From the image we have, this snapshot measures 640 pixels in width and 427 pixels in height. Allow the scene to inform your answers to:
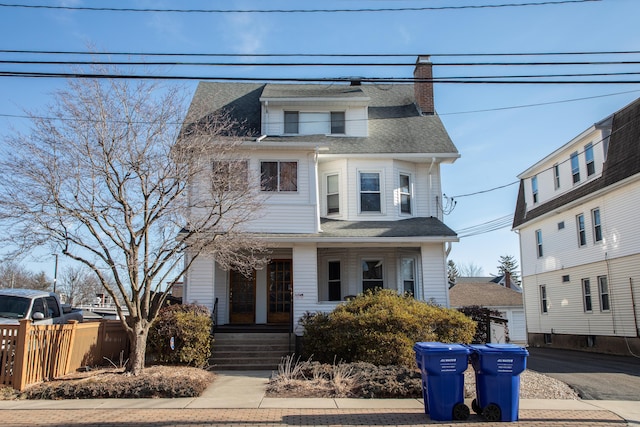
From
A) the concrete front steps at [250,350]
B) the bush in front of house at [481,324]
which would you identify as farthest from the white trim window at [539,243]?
Answer: the concrete front steps at [250,350]

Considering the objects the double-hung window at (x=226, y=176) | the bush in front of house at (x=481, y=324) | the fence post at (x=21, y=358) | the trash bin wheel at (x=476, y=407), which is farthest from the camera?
the bush in front of house at (x=481, y=324)

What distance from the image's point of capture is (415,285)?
18656 mm

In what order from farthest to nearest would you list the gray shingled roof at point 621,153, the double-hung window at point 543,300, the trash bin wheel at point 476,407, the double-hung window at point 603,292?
the double-hung window at point 543,300 < the double-hung window at point 603,292 < the gray shingled roof at point 621,153 < the trash bin wheel at point 476,407

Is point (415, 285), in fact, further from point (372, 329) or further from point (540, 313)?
point (540, 313)

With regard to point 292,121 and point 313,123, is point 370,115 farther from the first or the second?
point 292,121

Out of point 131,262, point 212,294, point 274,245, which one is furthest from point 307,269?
point 131,262

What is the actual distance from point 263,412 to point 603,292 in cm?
1882

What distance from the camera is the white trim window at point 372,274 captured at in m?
18.9

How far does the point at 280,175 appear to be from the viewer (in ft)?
57.5

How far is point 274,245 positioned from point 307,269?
1.26 m

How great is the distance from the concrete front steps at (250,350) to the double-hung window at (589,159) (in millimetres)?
15926

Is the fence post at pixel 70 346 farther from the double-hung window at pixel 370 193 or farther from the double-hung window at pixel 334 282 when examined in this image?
the double-hung window at pixel 370 193

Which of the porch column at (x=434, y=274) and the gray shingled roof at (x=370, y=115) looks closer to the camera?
the porch column at (x=434, y=274)

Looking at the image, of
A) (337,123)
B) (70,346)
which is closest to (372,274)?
(337,123)
